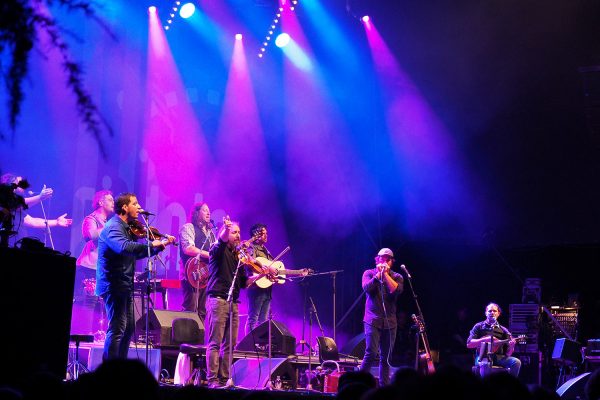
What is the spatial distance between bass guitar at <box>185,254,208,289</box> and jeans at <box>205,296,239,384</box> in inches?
101

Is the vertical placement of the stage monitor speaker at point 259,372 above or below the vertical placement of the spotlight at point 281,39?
below

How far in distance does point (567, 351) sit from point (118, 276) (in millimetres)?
8713

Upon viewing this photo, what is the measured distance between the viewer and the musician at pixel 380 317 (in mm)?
11406

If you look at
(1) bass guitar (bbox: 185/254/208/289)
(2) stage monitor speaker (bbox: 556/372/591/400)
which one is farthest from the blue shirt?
(2) stage monitor speaker (bbox: 556/372/591/400)

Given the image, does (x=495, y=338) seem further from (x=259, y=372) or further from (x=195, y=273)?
(x=195, y=273)

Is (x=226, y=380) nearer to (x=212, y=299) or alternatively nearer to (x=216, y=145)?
(x=212, y=299)

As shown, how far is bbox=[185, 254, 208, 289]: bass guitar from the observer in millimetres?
12062

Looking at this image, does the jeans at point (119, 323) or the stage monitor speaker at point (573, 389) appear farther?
the stage monitor speaker at point (573, 389)

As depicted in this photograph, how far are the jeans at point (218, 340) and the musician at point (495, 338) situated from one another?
252 inches

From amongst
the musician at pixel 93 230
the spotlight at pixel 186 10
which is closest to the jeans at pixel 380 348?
the musician at pixel 93 230

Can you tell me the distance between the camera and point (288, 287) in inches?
609

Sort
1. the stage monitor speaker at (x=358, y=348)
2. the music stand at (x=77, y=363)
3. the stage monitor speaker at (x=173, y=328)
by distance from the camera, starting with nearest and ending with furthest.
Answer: the music stand at (x=77, y=363) < the stage monitor speaker at (x=173, y=328) < the stage monitor speaker at (x=358, y=348)

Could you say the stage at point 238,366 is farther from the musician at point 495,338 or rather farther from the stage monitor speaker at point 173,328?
the musician at point 495,338

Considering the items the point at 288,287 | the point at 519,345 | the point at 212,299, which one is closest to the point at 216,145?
the point at 288,287
